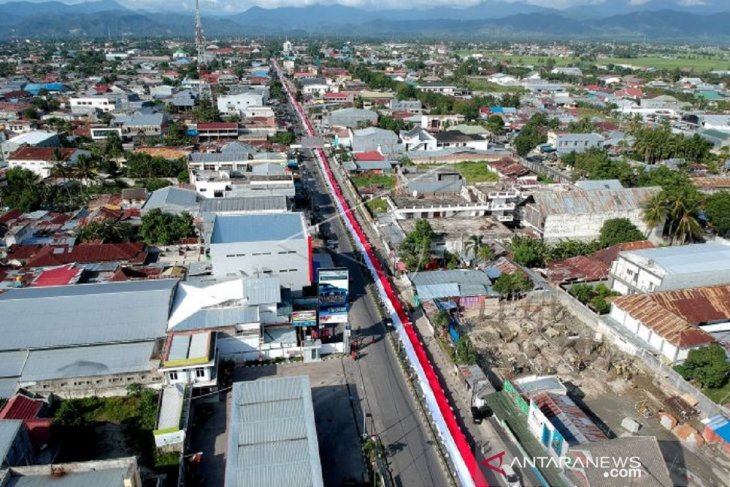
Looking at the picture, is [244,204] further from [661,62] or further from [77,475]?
[661,62]

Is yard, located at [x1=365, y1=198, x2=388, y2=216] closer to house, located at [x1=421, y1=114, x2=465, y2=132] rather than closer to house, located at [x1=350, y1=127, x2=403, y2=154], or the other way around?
house, located at [x1=350, y1=127, x2=403, y2=154]

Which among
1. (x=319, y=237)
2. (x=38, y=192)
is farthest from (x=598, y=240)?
(x=38, y=192)

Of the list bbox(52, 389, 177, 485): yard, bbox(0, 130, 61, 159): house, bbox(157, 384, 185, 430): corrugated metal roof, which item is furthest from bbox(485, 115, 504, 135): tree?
bbox(52, 389, 177, 485): yard

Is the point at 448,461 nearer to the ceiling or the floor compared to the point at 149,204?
nearer to the floor

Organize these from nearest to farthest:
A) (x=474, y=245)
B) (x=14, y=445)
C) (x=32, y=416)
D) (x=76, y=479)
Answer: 1. (x=76, y=479)
2. (x=14, y=445)
3. (x=32, y=416)
4. (x=474, y=245)

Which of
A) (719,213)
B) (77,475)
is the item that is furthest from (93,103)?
(719,213)

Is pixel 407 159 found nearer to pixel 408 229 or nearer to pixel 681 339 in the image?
pixel 408 229
